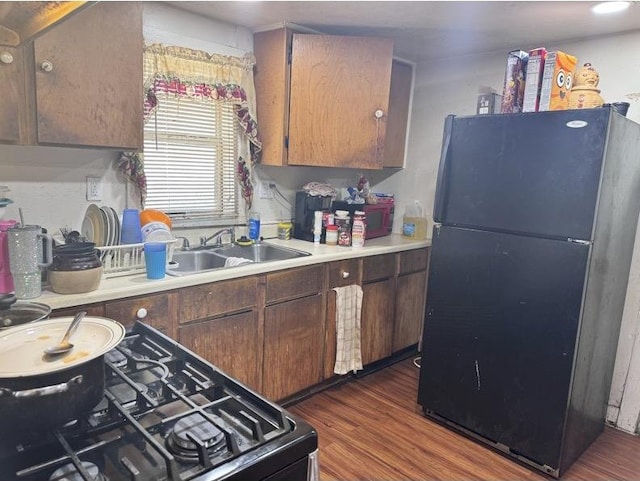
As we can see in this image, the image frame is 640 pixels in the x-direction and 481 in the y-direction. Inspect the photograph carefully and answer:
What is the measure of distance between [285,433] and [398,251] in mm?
2267

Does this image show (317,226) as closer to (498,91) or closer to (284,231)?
(284,231)

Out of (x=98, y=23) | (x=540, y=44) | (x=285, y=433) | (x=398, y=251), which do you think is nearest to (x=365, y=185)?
(x=398, y=251)

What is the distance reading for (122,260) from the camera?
1.98 metres


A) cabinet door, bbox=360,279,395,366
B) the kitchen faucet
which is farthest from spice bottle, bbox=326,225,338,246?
the kitchen faucet

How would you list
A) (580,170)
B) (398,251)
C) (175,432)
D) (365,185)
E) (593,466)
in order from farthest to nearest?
(365,185)
(398,251)
(593,466)
(580,170)
(175,432)

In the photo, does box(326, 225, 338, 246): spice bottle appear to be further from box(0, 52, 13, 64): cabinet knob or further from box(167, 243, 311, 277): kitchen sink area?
box(0, 52, 13, 64): cabinet knob

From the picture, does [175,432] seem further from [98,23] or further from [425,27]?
[425,27]

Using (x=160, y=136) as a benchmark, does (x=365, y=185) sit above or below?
below

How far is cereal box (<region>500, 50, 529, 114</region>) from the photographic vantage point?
2131 mm

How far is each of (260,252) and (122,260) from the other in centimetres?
95

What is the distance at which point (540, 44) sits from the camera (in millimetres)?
2787

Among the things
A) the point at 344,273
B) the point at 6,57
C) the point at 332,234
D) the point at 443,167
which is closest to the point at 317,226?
the point at 332,234

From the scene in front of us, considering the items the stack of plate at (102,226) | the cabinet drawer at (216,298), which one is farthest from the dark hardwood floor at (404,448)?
the stack of plate at (102,226)

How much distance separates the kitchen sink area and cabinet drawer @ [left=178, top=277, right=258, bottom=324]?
16 centimetres
